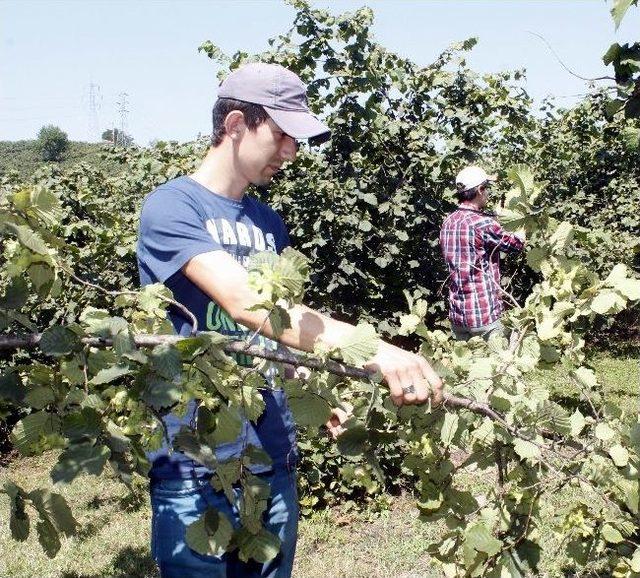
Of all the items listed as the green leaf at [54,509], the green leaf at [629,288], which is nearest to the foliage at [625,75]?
the green leaf at [629,288]

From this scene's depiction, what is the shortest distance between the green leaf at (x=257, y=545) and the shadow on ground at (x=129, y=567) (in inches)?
95.1

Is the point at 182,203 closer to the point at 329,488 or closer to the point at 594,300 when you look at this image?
the point at 594,300

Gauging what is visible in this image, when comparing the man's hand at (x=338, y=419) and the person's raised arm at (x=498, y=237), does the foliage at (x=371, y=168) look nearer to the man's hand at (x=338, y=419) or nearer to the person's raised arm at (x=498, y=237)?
the person's raised arm at (x=498, y=237)

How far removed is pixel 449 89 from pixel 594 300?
195 inches

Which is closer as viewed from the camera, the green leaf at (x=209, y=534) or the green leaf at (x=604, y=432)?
the green leaf at (x=209, y=534)

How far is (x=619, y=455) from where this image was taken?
1791 millimetres

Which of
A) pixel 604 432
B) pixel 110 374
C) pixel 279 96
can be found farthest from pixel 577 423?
pixel 110 374

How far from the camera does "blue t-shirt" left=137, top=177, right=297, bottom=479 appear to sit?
174 centimetres

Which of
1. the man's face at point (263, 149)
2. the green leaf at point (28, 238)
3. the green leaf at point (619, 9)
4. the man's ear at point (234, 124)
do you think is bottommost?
the green leaf at point (28, 238)

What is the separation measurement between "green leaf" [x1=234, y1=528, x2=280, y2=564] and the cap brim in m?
0.97

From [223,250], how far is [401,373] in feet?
1.79

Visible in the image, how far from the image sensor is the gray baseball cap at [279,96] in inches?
74.0

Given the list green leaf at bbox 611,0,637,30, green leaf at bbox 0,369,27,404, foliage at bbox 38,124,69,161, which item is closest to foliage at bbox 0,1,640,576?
green leaf at bbox 0,369,27,404

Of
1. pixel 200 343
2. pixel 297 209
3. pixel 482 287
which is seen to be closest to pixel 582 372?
pixel 200 343
